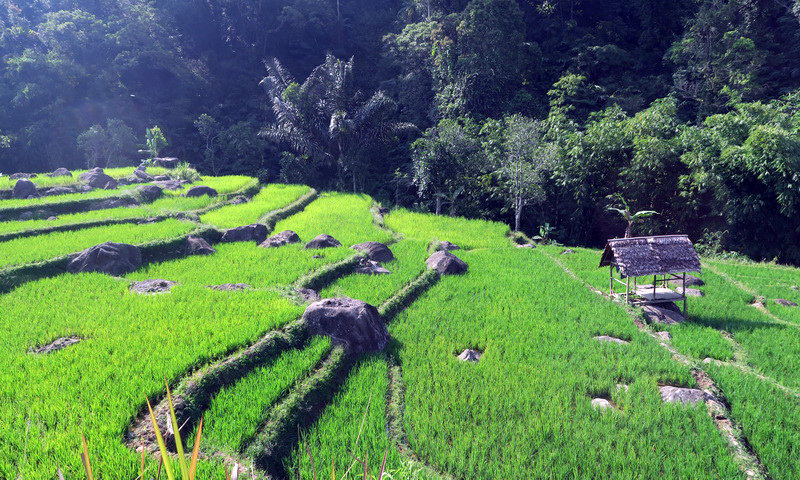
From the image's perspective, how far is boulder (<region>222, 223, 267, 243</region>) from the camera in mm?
11984

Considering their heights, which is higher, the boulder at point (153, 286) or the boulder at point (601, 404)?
the boulder at point (153, 286)

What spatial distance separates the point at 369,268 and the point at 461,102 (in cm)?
1335

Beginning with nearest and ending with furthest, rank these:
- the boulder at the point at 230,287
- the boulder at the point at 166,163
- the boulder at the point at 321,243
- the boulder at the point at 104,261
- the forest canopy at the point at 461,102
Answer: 1. the boulder at the point at 230,287
2. the boulder at the point at 104,261
3. the boulder at the point at 321,243
4. the forest canopy at the point at 461,102
5. the boulder at the point at 166,163

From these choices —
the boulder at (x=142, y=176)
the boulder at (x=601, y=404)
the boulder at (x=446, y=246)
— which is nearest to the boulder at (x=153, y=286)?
the boulder at (x=446, y=246)

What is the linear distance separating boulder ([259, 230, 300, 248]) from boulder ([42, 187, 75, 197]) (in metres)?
8.50

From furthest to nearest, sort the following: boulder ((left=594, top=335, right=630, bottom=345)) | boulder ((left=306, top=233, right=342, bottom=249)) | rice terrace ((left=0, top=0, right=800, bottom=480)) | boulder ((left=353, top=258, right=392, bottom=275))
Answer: boulder ((left=306, top=233, right=342, bottom=249)) < boulder ((left=353, top=258, right=392, bottom=275)) < boulder ((left=594, top=335, right=630, bottom=345)) < rice terrace ((left=0, top=0, right=800, bottom=480))

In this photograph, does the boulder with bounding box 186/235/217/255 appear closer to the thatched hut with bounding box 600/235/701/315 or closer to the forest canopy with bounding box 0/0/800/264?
the thatched hut with bounding box 600/235/701/315

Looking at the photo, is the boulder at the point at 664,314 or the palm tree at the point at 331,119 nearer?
the boulder at the point at 664,314

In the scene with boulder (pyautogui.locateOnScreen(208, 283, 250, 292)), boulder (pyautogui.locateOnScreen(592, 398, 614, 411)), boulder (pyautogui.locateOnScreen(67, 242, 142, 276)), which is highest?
boulder (pyautogui.locateOnScreen(67, 242, 142, 276))

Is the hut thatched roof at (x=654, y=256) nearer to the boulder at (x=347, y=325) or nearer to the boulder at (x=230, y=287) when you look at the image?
the boulder at (x=347, y=325)

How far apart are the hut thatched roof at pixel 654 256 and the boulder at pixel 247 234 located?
8.68 meters

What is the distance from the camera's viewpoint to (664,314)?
8.34 m

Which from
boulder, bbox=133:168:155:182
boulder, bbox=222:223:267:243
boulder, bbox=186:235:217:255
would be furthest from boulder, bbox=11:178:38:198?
boulder, bbox=186:235:217:255

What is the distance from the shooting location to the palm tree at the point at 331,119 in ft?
69.5
